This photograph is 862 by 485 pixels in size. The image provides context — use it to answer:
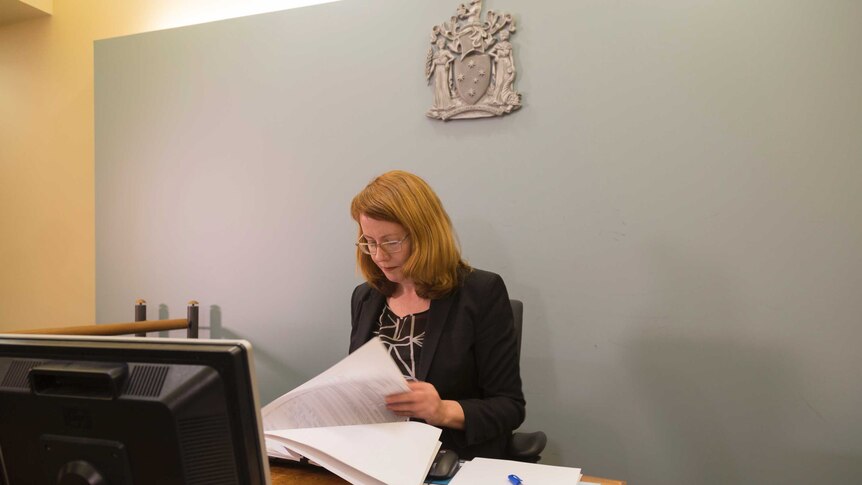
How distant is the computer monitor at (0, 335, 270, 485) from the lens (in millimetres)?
639

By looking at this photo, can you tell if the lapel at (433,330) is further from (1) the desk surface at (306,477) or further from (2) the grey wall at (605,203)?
(2) the grey wall at (605,203)

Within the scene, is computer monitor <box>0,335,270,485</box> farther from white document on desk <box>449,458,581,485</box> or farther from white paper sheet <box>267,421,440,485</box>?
white document on desk <box>449,458,581,485</box>

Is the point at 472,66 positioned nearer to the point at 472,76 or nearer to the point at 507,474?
the point at 472,76

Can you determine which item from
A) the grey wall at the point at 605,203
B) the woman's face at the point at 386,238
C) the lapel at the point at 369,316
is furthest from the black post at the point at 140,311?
the woman's face at the point at 386,238

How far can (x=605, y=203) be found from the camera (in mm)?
1883

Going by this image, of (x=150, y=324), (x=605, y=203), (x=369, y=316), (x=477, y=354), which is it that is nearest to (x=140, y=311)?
(x=150, y=324)

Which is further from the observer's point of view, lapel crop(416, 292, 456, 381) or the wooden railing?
the wooden railing

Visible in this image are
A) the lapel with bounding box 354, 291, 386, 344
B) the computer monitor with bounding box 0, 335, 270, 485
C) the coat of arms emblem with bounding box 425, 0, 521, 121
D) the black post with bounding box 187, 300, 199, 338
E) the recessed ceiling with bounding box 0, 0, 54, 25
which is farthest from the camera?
the recessed ceiling with bounding box 0, 0, 54, 25

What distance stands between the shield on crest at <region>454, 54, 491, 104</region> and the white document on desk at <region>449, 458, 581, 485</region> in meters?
1.32

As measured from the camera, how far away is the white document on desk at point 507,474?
3.21 ft

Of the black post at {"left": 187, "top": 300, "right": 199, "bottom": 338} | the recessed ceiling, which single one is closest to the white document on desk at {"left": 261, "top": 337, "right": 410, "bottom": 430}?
the black post at {"left": 187, "top": 300, "right": 199, "bottom": 338}

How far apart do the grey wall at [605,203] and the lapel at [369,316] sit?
1.84ft

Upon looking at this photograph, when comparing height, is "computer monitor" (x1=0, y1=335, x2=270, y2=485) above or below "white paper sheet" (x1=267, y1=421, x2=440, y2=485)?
above

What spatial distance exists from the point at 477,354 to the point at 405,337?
7.6 inches
